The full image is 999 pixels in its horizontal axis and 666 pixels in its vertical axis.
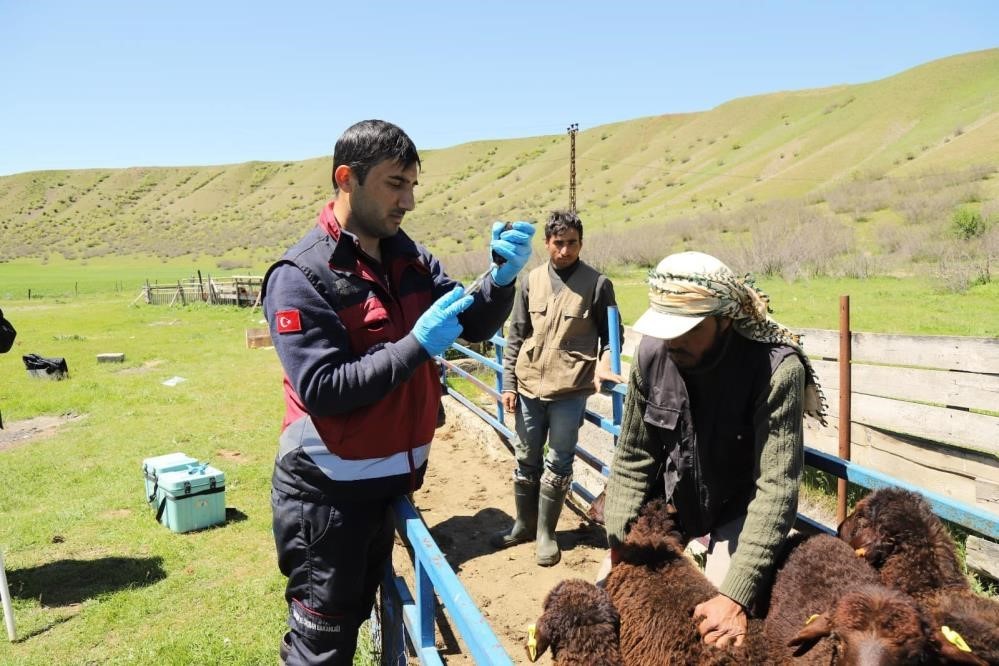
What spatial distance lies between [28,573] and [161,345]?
13513 mm

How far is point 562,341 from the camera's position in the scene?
14.1 feet

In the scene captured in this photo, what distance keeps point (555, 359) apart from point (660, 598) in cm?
241

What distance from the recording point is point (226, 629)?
411cm

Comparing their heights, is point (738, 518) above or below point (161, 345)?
above

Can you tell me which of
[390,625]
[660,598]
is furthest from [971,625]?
[390,625]

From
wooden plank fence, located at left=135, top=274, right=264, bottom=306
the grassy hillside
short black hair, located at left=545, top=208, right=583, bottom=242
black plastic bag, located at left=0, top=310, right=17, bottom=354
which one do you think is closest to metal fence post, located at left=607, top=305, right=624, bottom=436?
short black hair, located at left=545, top=208, right=583, bottom=242

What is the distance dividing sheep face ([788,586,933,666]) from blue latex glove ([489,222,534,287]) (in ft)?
4.45

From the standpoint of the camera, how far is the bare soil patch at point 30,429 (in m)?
8.87

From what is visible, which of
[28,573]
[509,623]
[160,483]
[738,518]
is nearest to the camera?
[738,518]

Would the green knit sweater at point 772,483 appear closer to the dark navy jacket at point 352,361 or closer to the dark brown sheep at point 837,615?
the dark brown sheep at point 837,615

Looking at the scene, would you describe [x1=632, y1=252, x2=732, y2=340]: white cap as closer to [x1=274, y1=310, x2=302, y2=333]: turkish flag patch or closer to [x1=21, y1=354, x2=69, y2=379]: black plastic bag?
[x1=274, y1=310, x2=302, y2=333]: turkish flag patch

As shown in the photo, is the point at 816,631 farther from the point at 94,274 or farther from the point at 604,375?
the point at 94,274

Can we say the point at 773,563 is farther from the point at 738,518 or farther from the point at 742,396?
the point at 742,396

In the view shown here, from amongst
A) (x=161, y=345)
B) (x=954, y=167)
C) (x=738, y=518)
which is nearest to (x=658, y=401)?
(x=738, y=518)
